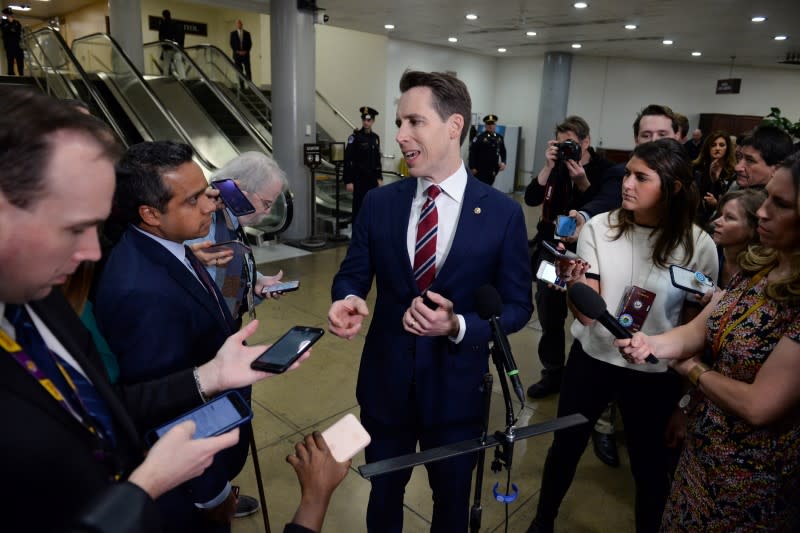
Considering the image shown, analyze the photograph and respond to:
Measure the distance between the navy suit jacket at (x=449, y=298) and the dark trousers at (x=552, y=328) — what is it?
1817mm

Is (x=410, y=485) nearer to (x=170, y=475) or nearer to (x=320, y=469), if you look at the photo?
(x=320, y=469)

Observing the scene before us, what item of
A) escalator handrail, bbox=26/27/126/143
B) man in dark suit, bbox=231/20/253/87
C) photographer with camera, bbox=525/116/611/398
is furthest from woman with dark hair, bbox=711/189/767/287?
man in dark suit, bbox=231/20/253/87

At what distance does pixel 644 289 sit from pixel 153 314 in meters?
1.79

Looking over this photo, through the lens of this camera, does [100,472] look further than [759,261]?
No

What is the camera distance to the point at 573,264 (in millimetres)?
1914

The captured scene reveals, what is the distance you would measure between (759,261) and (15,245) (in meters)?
1.84

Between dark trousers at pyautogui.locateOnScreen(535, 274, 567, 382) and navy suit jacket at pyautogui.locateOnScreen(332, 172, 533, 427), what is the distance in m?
1.82

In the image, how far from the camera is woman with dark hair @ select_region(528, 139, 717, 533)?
6.57 ft

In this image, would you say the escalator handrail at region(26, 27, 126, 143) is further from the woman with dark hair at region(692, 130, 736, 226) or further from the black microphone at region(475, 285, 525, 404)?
the black microphone at region(475, 285, 525, 404)

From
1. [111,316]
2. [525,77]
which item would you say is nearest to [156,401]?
[111,316]

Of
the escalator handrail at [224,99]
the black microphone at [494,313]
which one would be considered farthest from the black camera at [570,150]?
the escalator handrail at [224,99]

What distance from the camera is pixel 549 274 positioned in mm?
1867

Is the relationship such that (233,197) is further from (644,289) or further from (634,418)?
(634,418)

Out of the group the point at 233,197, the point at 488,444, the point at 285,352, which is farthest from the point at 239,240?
the point at 488,444
